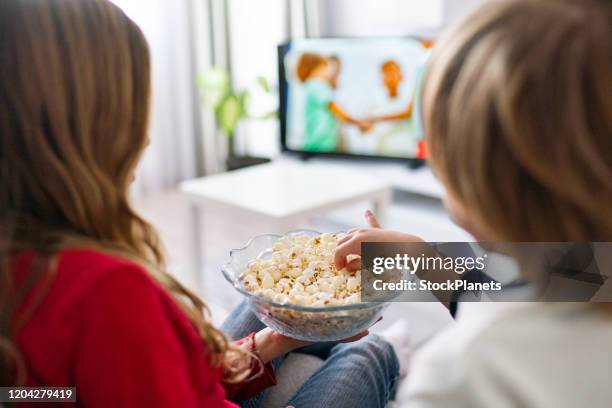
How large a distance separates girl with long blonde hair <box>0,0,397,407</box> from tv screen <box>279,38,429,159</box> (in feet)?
7.19

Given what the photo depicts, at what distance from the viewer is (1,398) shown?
66cm

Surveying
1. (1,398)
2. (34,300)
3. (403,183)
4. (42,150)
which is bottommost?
(403,183)

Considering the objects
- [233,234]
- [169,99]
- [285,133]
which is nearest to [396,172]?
[285,133]

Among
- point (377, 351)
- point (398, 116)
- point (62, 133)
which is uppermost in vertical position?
point (62, 133)

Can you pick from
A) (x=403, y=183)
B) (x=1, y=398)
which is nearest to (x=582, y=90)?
(x=1, y=398)

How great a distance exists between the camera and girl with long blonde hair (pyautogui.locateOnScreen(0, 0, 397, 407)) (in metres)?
0.61

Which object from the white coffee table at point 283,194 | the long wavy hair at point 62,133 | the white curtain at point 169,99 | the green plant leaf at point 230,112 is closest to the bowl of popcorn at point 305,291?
the long wavy hair at point 62,133

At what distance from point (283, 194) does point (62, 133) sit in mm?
1592

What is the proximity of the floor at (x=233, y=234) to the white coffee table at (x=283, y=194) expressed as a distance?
82mm

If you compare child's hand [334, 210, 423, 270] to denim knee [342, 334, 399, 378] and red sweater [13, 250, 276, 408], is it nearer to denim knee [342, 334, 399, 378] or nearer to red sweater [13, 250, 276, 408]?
denim knee [342, 334, 399, 378]

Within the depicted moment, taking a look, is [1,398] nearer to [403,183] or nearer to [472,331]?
[472,331]

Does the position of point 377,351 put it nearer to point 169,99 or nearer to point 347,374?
point 347,374

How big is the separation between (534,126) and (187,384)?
1.38ft

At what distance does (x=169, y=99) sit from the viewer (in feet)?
12.1
